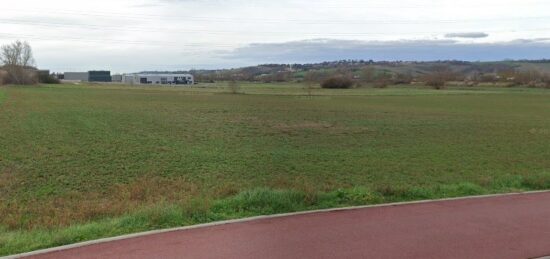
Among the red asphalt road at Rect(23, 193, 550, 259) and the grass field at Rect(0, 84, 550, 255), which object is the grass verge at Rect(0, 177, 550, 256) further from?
the red asphalt road at Rect(23, 193, 550, 259)

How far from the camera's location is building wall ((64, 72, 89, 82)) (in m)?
179

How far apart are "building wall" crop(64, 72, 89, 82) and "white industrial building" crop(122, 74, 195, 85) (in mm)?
17623

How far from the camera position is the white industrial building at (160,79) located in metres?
161

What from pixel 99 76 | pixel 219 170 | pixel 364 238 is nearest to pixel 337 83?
pixel 99 76

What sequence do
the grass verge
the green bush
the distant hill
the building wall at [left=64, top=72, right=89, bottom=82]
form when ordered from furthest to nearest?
1. the building wall at [left=64, top=72, right=89, bottom=82]
2. the distant hill
3. the green bush
4. the grass verge

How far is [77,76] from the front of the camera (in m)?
186

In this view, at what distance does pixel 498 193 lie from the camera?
29.6 ft

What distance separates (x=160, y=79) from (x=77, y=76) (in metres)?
38.8

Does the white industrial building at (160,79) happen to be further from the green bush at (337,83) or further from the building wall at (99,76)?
the green bush at (337,83)

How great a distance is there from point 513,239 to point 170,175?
28.6 feet

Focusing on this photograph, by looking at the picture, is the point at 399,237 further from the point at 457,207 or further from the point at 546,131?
the point at 546,131

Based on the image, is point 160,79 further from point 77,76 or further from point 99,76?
point 77,76

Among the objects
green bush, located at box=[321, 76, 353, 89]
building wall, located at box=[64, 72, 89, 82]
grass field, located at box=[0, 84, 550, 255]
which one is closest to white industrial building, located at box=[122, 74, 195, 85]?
building wall, located at box=[64, 72, 89, 82]

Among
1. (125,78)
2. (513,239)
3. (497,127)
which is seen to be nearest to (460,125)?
(497,127)
